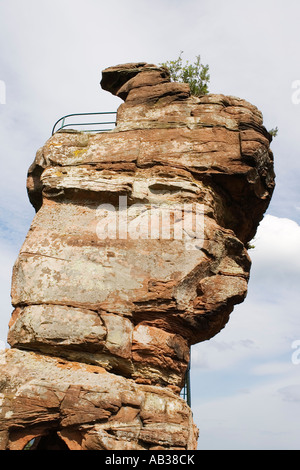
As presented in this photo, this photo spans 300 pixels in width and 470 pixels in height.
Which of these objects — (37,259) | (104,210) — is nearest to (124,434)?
(37,259)

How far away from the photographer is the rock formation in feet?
17.1

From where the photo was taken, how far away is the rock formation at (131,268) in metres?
5.20

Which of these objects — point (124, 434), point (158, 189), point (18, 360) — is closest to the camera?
point (124, 434)

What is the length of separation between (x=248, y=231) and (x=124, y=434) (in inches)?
165

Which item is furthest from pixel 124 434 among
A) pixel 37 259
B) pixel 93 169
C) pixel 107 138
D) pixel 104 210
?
pixel 107 138

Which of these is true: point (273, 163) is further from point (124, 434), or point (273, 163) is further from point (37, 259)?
point (124, 434)

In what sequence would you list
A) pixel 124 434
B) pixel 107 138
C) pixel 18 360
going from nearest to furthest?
pixel 124 434 → pixel 18 360 → pixel 107 138

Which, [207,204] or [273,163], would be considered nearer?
[207,204]

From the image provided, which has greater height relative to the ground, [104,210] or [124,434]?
[104,210]

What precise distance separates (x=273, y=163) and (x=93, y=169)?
110 inches

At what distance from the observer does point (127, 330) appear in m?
5.78

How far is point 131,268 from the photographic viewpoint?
6102mm

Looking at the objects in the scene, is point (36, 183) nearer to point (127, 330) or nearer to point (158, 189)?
point (158, 189)

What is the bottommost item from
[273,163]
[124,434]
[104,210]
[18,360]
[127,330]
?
[124,434]
